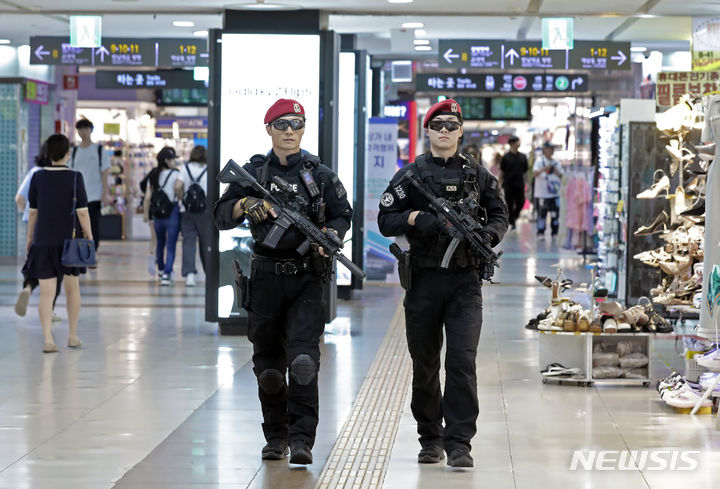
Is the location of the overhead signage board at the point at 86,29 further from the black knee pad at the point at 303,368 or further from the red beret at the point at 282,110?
the black knee pad at the point at 303,368

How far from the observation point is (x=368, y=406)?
22.6 feet

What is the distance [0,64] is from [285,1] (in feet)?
29.6

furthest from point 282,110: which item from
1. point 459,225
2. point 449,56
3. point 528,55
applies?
point 528,55

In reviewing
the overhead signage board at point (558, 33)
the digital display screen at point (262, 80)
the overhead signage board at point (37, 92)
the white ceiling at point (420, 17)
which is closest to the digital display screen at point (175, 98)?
the overhead signage board at point (37, 92)

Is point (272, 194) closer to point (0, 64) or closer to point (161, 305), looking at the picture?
point (161, 305)

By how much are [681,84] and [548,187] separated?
1211 centimetres

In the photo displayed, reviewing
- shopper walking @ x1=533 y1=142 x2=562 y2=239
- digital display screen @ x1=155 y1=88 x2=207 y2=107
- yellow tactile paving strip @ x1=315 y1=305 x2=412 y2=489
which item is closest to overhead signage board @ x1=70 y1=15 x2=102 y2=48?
yellow tactile paving strip @ x1=315 y1=305 x2=412 y2=489

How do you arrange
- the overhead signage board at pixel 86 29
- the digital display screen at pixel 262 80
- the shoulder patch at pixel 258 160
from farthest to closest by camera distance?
1. the overhead signage board at pixel 86 29
2. the digital display screen at pixel 262 80
3. the shoulder patch at pixel 258 160

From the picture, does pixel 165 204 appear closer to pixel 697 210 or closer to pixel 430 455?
pixel 697 210

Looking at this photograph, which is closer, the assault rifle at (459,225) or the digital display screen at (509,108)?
the assault rifle at (459,225)

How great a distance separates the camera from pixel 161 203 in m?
13.4

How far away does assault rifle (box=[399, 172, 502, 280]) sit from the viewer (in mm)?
5328

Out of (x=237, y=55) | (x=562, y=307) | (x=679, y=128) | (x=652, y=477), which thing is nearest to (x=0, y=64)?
(x=237, y=55)

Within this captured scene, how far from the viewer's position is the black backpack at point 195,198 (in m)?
12.7
